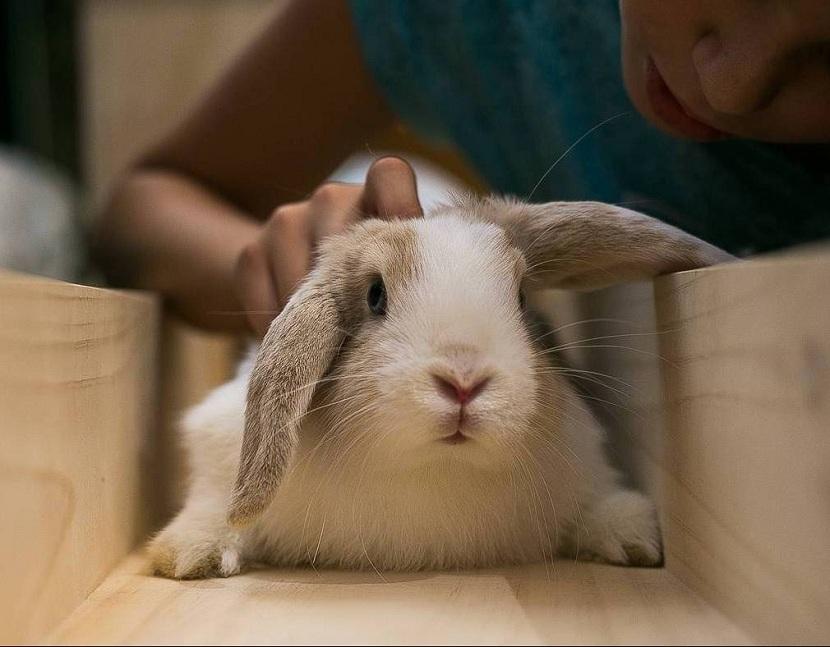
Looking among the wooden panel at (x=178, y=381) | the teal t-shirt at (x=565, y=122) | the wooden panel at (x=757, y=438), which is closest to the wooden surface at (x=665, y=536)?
the wooden panel at (x=757, y=438)

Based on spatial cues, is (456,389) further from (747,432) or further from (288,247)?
(288,247)

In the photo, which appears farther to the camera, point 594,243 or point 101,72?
point 101,72

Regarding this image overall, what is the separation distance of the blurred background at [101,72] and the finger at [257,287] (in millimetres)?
1967

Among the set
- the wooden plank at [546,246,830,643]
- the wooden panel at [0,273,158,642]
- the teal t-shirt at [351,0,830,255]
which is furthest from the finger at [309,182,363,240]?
the teal t-shirt at [351,0,830,255]

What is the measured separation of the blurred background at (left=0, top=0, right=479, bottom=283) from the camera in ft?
10.5

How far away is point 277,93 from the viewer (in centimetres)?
197

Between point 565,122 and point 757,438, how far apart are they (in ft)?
3.64

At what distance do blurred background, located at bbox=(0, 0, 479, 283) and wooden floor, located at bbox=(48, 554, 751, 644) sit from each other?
7.93 feet

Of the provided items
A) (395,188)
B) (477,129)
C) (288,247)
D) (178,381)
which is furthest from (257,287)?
(477,129)

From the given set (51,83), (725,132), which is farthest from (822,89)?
(51,83)

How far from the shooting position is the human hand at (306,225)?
48.1 inches

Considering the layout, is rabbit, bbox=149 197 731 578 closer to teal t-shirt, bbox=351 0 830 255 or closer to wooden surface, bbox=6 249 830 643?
wooden surface, bbox=6 249 830 643

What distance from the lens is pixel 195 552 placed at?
3.54 ft

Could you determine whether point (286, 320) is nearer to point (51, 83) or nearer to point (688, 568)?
point (688, 568)
